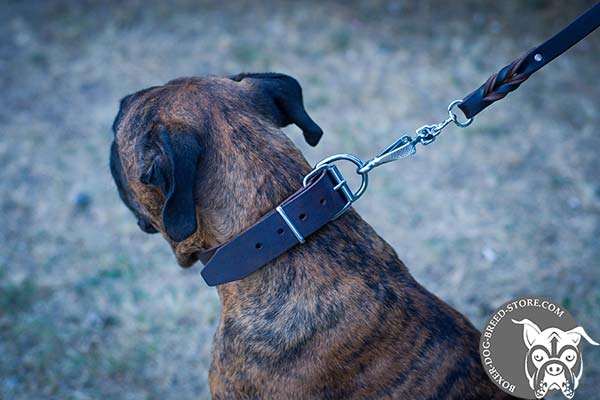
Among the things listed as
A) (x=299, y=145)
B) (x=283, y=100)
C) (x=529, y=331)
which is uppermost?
(x=299, y=145)

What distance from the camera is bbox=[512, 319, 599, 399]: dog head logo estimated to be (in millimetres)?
2527

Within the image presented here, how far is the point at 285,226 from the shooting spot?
8.00 ft

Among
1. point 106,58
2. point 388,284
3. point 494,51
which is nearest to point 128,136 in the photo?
point 388,284

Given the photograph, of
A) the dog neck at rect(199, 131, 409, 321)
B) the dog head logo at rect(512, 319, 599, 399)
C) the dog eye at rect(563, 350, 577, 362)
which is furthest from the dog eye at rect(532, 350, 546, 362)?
the dog neck at rect(199, 131, 409, 321)

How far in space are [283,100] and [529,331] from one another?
143 cm

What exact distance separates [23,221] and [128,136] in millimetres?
3095

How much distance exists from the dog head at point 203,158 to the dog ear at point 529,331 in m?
1.06

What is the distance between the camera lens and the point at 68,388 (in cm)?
414

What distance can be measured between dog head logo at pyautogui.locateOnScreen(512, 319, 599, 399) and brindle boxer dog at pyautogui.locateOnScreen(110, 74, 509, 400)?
159mm

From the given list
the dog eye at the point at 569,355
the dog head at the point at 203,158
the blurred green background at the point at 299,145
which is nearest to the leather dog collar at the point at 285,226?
the dog head at the point at 203,158

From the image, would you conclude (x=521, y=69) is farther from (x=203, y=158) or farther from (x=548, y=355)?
(x=203, y=158)

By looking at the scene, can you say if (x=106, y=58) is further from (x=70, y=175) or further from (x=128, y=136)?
(x=128, y=136)

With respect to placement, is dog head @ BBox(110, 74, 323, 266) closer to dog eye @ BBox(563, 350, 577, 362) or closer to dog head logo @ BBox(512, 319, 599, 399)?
dog head logo @ BBox(512, 319, 599, 399)

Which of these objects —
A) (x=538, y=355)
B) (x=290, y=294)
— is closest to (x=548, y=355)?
(x=538, y=355)
